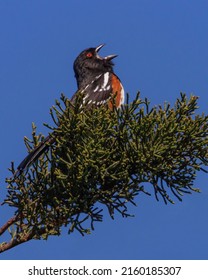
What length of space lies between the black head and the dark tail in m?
2.53

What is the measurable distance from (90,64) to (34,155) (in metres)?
2.75

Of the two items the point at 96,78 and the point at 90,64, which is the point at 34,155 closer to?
the point at 96,78

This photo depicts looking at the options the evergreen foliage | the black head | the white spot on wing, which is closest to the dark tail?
the evergreen foliage

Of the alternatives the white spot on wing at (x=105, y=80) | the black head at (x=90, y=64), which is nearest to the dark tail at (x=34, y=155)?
the white spot on wing at (x=105, y=80)

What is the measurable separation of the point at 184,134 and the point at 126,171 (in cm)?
52

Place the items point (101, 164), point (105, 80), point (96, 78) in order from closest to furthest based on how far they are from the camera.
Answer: point (101, 164) → point (105, 80) → point (96, 78)

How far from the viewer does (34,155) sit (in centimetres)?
390

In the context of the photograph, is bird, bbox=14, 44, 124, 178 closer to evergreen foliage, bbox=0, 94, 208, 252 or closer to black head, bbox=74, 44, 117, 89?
black head, bbox=74, 44, 117, 89

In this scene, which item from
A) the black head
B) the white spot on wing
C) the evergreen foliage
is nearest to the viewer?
the evergreen foliage

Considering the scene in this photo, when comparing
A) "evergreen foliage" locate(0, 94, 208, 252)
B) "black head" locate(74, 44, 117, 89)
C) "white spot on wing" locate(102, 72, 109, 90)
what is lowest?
"evergreen foliage" locate(0, 94, 208, 252)

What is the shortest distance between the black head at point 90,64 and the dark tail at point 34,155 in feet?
8.32

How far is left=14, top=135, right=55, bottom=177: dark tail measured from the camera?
3.77 metres

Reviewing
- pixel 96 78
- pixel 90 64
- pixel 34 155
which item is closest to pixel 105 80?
pixel 96 78
